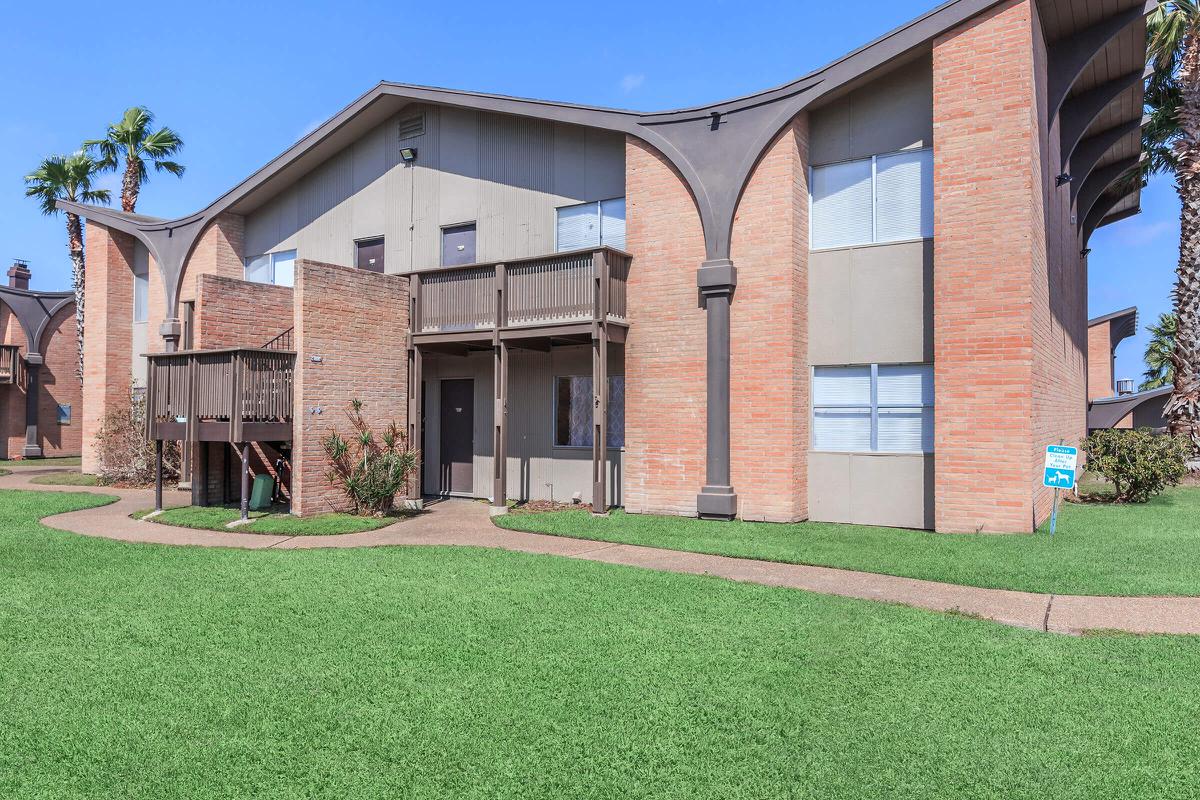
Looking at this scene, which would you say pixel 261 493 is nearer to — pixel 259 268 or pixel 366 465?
pixel 366 465

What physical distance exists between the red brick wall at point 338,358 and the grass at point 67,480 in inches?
376

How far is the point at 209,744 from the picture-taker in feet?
13.8

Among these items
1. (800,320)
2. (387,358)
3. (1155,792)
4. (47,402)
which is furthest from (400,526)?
(47,402)

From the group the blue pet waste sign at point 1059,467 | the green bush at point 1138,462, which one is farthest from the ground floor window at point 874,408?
the green bush at point 1138,462

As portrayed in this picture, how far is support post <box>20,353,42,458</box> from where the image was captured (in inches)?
1181

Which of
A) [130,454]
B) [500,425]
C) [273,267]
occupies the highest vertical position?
[273,267]

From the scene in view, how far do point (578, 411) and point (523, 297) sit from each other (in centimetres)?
245

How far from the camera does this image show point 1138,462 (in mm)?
14039

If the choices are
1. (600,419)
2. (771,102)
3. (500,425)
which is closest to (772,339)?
(600,419)

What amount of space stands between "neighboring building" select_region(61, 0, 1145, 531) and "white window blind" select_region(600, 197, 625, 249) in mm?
57

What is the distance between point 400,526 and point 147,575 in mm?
4336

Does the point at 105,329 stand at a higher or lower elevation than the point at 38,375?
higher

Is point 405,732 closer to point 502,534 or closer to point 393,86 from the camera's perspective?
point 502,534

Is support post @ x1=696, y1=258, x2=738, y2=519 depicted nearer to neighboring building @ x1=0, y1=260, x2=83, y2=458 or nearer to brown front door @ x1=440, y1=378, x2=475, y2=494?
brown front door @ x1=440, y1=378, x2=475, y2=494
